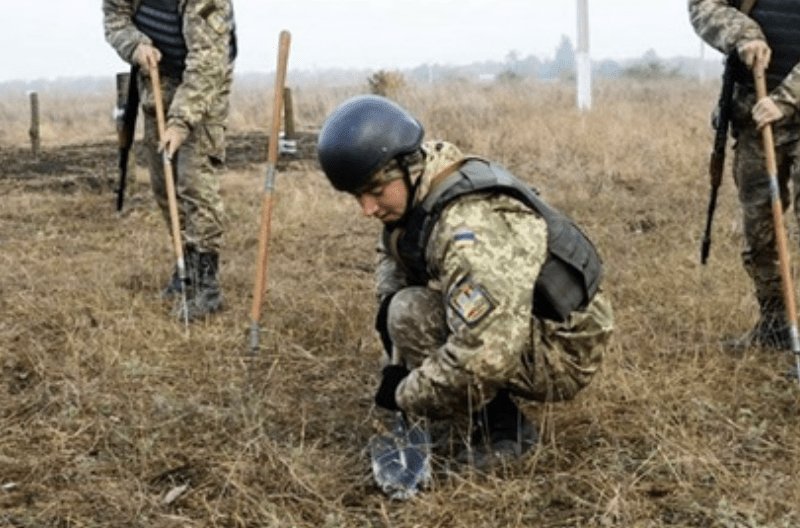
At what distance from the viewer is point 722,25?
4.37 metres

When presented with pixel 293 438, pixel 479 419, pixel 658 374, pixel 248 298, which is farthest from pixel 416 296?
pixel 248 298

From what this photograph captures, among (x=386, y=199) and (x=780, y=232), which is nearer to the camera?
(x=386, y=199)

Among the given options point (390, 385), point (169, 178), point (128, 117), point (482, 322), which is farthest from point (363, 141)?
point (128, 117)

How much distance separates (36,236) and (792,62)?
5.85 m

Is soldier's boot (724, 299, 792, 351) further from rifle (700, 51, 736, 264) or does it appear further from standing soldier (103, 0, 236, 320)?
standing soldier (103, 0, 236, 320)

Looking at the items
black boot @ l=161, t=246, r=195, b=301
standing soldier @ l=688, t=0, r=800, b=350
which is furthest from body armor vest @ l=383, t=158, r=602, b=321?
black boot @ l=161, t=246, r=195, b=301

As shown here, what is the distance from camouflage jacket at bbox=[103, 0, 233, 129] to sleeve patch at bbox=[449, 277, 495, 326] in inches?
111

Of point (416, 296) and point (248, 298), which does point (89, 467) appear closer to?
point (416, 296)

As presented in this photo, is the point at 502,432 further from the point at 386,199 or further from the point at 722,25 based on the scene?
the point at 722,25

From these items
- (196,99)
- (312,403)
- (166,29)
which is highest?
(166,29)

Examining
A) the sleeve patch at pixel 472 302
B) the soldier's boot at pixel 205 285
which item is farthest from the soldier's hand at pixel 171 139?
the sleeve patch at pixel 472 302

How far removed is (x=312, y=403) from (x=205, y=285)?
164 cm

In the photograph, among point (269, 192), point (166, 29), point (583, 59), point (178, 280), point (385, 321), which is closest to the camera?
point (385, 321)

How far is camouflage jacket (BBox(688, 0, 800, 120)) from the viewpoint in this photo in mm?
4152
